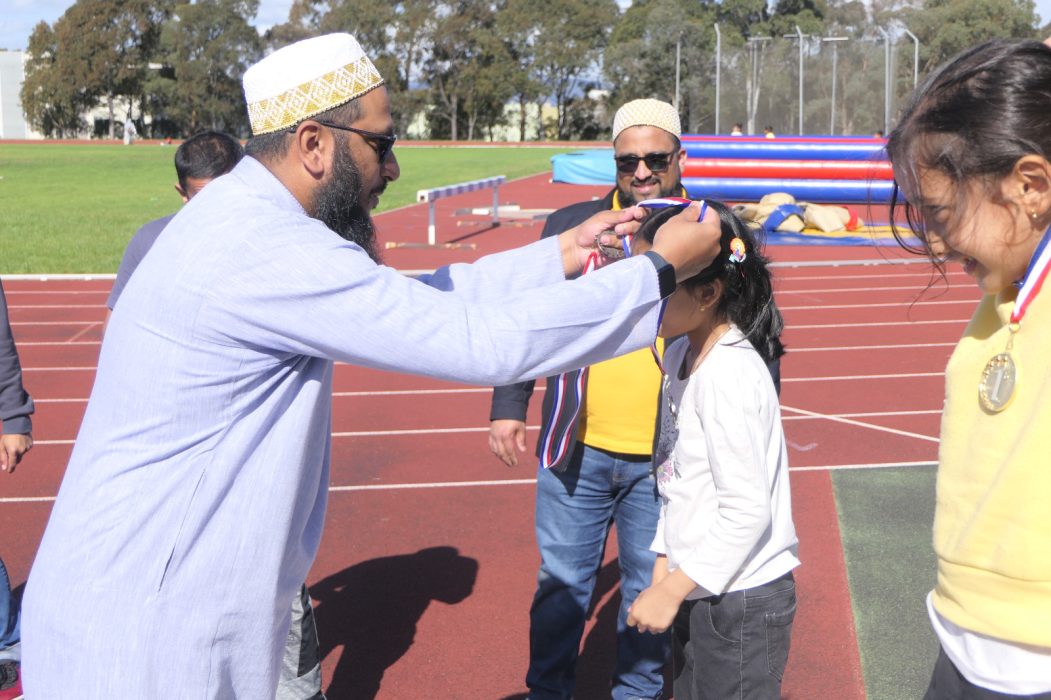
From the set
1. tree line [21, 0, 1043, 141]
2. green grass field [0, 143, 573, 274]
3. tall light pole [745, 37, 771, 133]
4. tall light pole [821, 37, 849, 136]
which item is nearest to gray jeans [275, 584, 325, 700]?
green grass field [0, 143, 573, 274]

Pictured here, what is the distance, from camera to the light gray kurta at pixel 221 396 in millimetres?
1863

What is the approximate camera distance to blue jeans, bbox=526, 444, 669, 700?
365 cm

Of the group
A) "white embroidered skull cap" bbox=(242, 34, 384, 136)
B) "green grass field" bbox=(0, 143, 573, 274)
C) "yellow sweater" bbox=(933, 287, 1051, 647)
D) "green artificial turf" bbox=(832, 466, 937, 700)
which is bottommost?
"green artificial turf" bbox=(832, 466, 937, 700)

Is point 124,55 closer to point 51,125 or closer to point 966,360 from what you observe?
point 51,125

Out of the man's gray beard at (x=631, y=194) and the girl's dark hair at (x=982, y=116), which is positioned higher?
the girl's dark hair at (x=982, y=116)

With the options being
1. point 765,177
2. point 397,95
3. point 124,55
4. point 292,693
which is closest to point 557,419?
point 292,693

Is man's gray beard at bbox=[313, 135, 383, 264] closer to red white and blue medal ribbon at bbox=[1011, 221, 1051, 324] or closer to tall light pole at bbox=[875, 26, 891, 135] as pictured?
red white and blue medal ribbon at bbox=[1011, 221, 1051, 324]

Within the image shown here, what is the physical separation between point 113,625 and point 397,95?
7232 cm

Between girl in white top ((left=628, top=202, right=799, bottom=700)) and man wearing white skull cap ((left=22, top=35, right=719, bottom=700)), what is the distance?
2.01ft

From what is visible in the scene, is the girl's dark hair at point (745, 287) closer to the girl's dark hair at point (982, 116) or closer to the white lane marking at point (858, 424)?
the girl's dark hair at point (982, 116)

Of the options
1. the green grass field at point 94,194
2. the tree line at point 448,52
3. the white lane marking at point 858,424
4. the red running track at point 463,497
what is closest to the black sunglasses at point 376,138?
the red running track at point 463,497

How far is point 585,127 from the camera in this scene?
73.2 meters

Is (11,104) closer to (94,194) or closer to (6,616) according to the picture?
(94,194)

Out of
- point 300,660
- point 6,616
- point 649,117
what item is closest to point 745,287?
point 649,117
